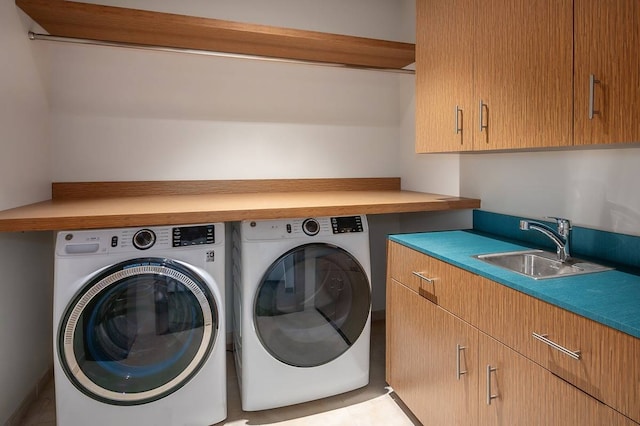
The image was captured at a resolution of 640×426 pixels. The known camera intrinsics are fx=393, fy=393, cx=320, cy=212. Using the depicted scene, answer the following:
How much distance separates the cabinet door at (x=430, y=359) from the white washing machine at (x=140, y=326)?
0.84 meters

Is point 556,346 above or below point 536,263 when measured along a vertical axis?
below

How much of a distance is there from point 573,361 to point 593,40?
928 mm

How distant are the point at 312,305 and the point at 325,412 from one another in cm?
53

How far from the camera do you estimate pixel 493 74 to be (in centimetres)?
158

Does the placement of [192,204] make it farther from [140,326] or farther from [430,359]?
[430,359]

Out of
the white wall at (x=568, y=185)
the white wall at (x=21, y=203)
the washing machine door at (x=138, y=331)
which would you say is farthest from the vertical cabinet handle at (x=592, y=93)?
the white wall at (x=21, y=203)

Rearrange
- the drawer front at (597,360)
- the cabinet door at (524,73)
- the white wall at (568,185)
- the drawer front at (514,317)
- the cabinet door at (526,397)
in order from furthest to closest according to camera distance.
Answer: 1. the white wall at (568,185)
2. the cabinet door at (524,73)
3. the drawer front at (514,317)
4. the cabinet door at (526,397)
5. the drawer front at (597,360)

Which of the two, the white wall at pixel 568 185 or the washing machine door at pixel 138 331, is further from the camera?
the washing machine door at pixel 138 331

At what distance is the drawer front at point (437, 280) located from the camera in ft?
4.67

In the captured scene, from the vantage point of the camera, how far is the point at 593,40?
1176 mm

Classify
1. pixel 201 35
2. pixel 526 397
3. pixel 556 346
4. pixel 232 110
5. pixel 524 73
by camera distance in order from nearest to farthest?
pixel 556 346, pixel 526 397, pixel 524 73, pixel 201 35, pixel 232 110

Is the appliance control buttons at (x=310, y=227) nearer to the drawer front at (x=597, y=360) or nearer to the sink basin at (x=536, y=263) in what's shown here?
the sink basin at (x=536, y=263)

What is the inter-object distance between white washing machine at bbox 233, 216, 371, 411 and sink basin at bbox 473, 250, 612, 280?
2.19 feet

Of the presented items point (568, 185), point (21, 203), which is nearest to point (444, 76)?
point (568, 185)
